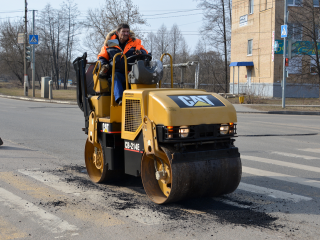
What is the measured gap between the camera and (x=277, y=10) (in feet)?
119

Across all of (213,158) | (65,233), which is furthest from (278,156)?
(65,233)

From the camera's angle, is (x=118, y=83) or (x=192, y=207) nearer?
(x=192, y=207)

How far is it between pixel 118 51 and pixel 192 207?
263 cm

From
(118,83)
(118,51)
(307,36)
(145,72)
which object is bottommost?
(118,83)

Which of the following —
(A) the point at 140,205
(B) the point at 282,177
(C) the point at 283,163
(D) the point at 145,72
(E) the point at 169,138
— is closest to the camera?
(E) the point at 169,138

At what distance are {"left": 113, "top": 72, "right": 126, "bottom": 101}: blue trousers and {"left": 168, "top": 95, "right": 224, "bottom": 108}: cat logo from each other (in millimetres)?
1045

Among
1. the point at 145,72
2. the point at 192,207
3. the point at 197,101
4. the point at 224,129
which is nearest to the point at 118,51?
the point at 145,72

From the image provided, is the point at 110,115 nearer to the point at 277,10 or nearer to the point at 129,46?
the point at 129,46

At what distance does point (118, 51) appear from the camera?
6.10 meters

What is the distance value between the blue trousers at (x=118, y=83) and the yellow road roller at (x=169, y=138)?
8cm

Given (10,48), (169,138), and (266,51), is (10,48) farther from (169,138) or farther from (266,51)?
(169,138)

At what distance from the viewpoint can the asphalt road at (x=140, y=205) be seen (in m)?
4.22

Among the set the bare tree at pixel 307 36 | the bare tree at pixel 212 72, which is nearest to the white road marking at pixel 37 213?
the bare tree at pixel 307 36

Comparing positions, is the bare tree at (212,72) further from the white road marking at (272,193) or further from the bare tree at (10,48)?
the white road marking at (272,193)
